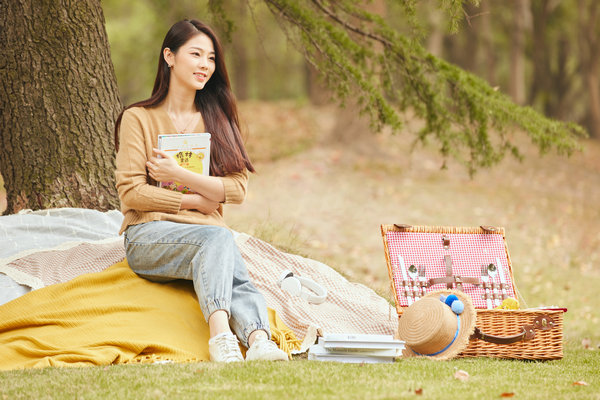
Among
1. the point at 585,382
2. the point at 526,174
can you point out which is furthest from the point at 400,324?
the point at 526,174

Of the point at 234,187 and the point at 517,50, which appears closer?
the point at 234,187

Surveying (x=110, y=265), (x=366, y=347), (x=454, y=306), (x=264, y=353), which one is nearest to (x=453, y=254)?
(x=454, y=306)

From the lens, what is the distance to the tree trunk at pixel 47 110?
465 cm

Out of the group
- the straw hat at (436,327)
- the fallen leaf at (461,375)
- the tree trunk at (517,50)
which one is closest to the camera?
the fallen leaf at (461,375)

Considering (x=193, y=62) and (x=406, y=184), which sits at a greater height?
(x=193, y=62)

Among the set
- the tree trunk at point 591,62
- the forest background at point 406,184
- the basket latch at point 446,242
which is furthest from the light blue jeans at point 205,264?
the tree trunk at point 591,62

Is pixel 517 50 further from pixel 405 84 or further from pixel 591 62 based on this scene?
pixel 405 84

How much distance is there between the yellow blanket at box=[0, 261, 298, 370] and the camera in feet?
10.2

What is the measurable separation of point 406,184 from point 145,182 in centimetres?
754

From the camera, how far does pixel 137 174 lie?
135 inches

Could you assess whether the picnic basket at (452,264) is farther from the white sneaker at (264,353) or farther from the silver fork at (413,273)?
the white sneaker at (264,353)

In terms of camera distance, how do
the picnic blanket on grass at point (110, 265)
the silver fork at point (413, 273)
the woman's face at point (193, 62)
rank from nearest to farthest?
the woman's face at point (193, 62)
the picnic blanket on grass at point (110, 265)
the silver fork at point (413, 273)

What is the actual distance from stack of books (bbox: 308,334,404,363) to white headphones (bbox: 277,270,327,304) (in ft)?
2.59

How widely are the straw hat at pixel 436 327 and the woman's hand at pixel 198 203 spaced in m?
1.08
